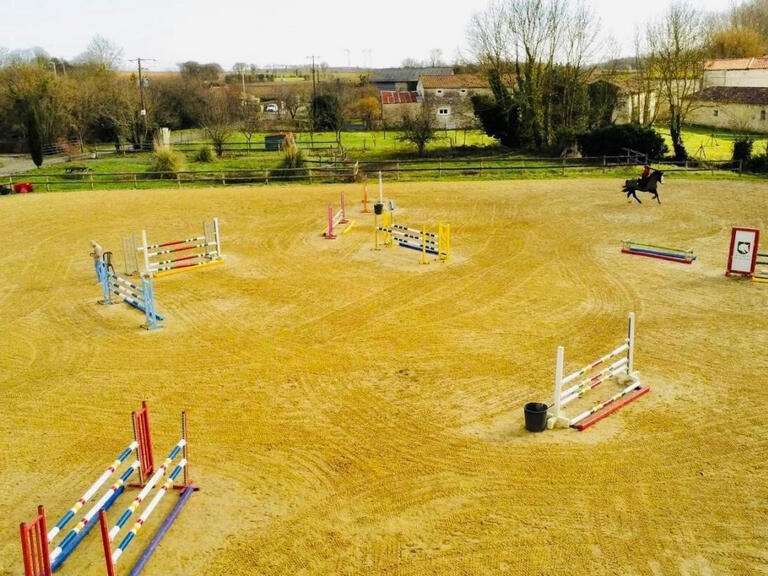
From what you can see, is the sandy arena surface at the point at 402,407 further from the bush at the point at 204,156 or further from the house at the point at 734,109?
the house at the point at 734,109

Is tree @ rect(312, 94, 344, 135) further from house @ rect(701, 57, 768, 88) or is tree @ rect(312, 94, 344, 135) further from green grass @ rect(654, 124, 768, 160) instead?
house @ rect(701, 57, 768, 88)

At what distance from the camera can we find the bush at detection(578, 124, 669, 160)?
38531 mm

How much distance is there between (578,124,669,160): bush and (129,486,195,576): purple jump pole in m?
36.1

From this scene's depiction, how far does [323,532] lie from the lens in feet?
25.0

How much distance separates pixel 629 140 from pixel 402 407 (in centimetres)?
3282

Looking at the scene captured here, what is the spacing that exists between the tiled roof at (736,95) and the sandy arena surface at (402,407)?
1601 inches

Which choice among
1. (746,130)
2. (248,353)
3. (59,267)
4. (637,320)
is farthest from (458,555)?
(746,130)

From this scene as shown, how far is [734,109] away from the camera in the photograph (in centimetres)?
5616

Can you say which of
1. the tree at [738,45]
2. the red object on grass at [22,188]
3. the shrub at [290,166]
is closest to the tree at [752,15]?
the tree at [738,45]

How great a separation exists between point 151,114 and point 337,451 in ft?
181

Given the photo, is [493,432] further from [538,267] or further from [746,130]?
[746,130]

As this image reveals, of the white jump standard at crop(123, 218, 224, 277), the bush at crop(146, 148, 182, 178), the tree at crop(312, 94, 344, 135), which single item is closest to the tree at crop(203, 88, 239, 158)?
the tree at crop(312, 94, 344, 135)

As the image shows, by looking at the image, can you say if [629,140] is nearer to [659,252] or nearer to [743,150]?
[743,150]

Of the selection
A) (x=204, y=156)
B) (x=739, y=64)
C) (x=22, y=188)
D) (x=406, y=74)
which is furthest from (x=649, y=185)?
(x=406, y=74)
